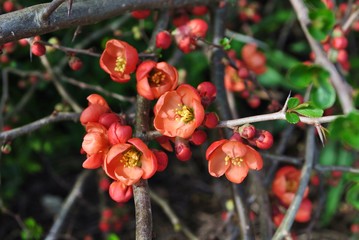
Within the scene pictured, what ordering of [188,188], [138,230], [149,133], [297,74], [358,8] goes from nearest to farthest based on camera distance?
[297,74] → [138,230] → [149,133] → [358,8] → [188,188]

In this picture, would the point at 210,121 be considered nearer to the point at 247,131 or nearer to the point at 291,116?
the point at 247,131

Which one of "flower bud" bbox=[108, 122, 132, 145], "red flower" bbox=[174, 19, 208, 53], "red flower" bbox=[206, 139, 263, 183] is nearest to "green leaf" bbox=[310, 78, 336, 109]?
"red flower" bbox=[206, 139, 263, 183]

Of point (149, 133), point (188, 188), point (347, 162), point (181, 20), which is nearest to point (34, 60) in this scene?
point (181, 20)

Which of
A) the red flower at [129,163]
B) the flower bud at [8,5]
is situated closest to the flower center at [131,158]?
the red flower at [129,163]

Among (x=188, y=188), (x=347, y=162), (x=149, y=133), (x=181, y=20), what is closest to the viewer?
(x=149, y=133)

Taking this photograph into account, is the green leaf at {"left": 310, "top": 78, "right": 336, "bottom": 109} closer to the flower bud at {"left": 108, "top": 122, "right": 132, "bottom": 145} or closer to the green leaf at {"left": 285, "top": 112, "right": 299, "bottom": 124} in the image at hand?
the green leaf at {"left": 285, "top": 112, "right": 299, "bottom": 124}

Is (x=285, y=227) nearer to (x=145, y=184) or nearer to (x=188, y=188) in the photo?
(x=145, y=184)

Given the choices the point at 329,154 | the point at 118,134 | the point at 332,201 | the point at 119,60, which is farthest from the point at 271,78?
the point at 118,134
